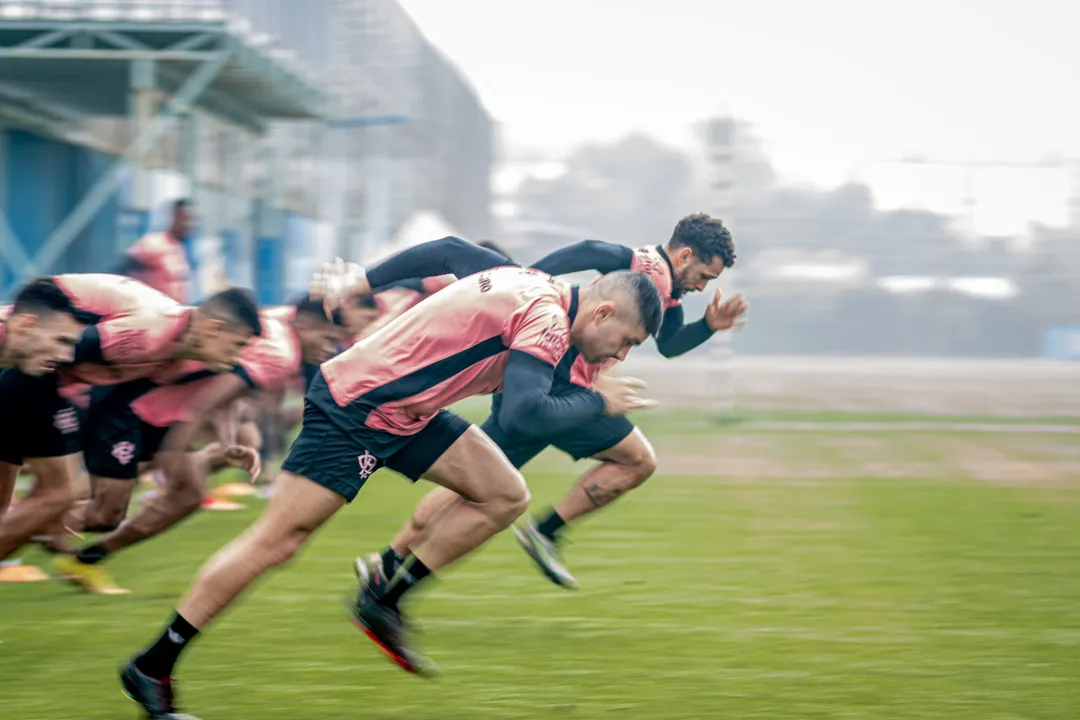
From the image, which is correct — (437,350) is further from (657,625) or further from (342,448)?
(657,625)

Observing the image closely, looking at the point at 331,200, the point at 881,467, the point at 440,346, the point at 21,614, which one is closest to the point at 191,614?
the point at 440,346

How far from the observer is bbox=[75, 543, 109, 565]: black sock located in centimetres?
752

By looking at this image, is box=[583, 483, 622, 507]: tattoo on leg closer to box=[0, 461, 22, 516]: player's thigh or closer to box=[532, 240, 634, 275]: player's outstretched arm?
box=[532, 240, 634, 275]: player's outstretched arm

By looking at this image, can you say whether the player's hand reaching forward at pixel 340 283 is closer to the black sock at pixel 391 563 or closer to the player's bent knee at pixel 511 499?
the black sock at pixel 391 563

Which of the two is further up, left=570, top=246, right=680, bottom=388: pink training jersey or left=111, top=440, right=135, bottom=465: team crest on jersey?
left=570, top=246, right=680, bottom=388: pink training jersey

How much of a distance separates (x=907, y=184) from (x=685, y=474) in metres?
13.4

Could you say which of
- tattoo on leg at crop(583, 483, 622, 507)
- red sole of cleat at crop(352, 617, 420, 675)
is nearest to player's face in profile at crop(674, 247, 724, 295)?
tattoo on leg at crop(583, 483, 622, 507)

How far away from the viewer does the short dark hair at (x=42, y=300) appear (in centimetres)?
627

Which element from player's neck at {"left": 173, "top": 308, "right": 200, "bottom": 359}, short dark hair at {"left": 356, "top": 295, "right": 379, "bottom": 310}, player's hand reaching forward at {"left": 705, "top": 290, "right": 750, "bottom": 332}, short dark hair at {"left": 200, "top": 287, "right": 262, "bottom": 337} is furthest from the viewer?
short dark hair at {"left": 356, "top": 295, "right": 379, "bottom": 310}

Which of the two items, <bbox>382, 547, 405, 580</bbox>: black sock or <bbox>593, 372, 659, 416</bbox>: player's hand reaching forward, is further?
<bbox>382, 547, 405, 580</bbox>: black sock

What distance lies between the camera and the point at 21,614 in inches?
269

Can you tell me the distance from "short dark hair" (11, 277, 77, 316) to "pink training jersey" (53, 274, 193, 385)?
0.07 m

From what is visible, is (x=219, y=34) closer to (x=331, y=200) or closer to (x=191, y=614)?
(x=331, y=200)

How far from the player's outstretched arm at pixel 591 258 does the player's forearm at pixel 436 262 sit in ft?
2.13
